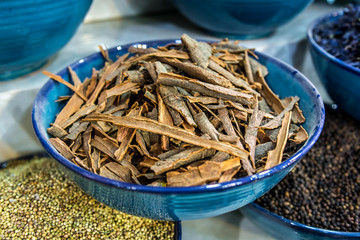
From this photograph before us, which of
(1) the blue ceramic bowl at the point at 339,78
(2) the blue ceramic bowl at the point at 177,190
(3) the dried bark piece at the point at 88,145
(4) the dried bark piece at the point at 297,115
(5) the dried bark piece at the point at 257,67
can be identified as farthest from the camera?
(1) the blue ceramic bowl at the point at 339,78

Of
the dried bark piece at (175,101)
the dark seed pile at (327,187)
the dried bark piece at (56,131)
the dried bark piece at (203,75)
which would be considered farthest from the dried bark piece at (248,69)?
the dried bark piece at (56,131)

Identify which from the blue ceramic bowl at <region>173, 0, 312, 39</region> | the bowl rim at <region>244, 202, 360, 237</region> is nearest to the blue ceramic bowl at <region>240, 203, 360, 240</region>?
the bowl rim at <region>244, 202, 360, 237</region>

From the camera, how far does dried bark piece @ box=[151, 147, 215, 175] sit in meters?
0.57

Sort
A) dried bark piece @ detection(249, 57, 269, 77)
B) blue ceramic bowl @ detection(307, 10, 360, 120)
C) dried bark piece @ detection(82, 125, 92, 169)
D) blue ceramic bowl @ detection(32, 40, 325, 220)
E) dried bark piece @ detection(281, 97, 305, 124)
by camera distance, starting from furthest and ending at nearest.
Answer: blue ceramic bowl @ detection(307, 10, 360, 120), dried bark piece @ detection(249, 57, 269, 77), dried bark piece @ detection(281, 97, 305, 124), dried bark piece @ detection(82, 125, 92, 169), blue ceramic bowl @ detection(32, 40, 325, 220)

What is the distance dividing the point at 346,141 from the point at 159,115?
688mm

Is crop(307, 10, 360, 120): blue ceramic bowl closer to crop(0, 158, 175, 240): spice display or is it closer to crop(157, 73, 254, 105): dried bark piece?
crop(157, 73, 254, 105): dried bark piece

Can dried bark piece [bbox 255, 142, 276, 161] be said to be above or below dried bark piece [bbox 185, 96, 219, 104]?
below

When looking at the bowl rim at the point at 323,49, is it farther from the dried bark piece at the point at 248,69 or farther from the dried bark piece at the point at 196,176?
the dried bark piece at the point at 196,176

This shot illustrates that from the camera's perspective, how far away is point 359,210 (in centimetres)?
88

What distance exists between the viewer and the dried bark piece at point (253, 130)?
24.7 inches

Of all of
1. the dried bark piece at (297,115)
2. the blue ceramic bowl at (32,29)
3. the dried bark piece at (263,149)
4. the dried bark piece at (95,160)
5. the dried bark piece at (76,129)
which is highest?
the blue ceramic bowl at (32,29)

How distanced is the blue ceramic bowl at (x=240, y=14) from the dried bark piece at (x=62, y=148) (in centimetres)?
63

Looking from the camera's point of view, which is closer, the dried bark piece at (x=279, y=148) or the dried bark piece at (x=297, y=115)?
the dried bark piece at (x=279, y=148)

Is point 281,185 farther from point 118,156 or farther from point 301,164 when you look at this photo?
point 118,156
